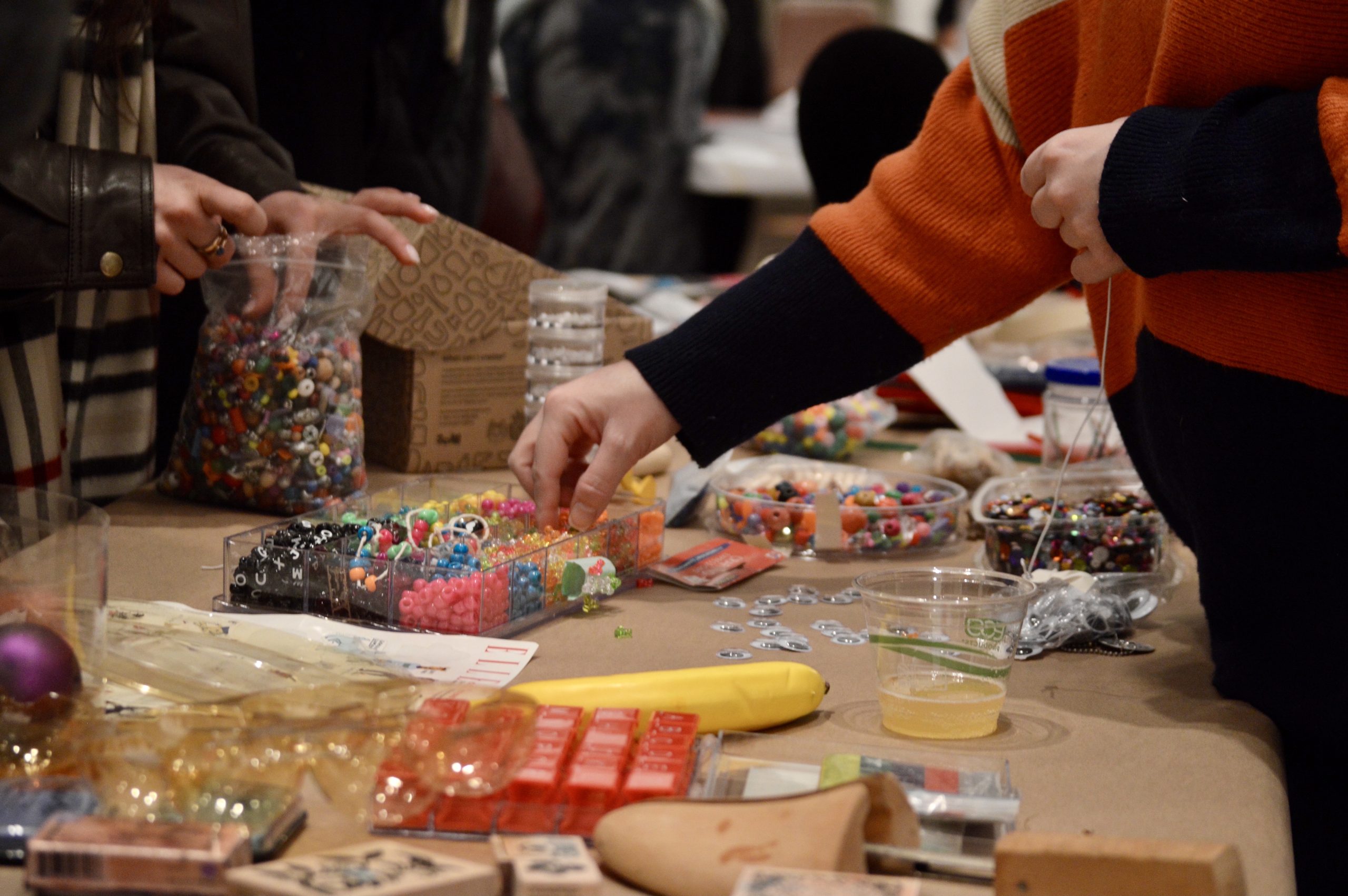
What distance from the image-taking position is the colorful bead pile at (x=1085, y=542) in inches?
47.5

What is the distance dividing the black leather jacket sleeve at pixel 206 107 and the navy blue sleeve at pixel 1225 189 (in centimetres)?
93

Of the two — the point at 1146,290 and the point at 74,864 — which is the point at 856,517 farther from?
the point at 74,864

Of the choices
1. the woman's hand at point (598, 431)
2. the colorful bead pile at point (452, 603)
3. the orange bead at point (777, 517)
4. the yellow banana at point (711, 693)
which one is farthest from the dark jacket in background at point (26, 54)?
→ the orange bead at point (777, 517)

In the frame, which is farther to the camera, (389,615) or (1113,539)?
(1113,539)

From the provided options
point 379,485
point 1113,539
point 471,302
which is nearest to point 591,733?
point 1113,539

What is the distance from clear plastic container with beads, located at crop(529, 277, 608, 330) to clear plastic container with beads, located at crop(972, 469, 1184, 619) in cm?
57

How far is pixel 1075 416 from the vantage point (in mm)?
1677

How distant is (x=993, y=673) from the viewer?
89 cm

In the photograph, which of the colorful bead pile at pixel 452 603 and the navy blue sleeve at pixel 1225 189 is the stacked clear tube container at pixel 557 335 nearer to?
the colorful bead pile at pixel 452 603

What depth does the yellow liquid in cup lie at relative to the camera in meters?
0.87

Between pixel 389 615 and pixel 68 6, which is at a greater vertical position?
pixel 68 6

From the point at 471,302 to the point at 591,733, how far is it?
937 mm

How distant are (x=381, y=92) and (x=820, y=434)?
1.13 meters

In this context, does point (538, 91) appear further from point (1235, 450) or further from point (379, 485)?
point (1235, 450)
